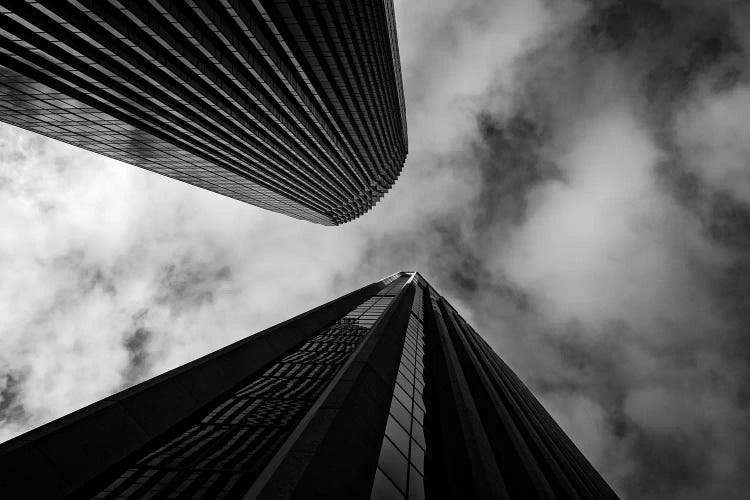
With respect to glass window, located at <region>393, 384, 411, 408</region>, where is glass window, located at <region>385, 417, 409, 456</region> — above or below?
below

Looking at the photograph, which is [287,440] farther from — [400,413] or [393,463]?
[400,413]

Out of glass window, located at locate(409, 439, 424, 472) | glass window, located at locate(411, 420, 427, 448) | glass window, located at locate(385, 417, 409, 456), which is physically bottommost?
glass window, located at locate(409, 439, 424, 472)

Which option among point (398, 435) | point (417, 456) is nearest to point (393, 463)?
point (398, 435)

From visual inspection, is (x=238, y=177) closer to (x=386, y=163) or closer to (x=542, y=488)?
(x=386, y=163)

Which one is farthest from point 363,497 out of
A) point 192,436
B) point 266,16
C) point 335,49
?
point 335,49

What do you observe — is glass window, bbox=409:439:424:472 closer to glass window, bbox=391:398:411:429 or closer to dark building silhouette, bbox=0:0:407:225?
glass window, bbox=391:398:411:429

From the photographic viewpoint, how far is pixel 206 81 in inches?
1515

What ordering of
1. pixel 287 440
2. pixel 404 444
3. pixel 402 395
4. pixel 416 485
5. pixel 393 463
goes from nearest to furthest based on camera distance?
pixel 287 440 → pixel 393 463 → pixel 416 485 → pixel 404 444 → pixel 402 395

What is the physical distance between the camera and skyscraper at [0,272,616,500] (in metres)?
12.0

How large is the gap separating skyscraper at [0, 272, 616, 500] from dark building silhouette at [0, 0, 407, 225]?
23.1m

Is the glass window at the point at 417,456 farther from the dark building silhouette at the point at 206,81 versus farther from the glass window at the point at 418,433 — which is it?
the dark building silhouette at the point at 206,81

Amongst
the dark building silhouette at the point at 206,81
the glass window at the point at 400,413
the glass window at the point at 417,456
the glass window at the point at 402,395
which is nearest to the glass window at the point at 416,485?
the glass window at the point at 417,456

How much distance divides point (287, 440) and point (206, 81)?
35752 mm

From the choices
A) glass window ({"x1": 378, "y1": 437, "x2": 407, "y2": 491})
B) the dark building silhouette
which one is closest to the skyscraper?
glass window ({"x1": 378, "y1": 437, "x2": 407, "y2": 491})
